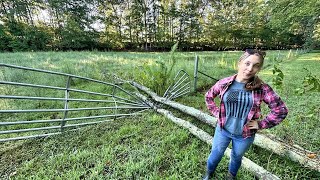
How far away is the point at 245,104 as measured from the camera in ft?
4.76

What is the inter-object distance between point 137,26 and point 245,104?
24.9m

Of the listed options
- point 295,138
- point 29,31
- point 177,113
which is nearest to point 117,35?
point 29,31

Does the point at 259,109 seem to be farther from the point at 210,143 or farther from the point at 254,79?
the point at 210,143

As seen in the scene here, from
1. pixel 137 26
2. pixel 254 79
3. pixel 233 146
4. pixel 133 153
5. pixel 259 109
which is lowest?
pixel 133 153

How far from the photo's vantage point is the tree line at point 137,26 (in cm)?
1803

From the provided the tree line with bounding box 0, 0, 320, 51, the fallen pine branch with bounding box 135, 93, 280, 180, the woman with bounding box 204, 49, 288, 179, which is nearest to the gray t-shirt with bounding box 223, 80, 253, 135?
the woman with bounding box 204, 49, 288, 179

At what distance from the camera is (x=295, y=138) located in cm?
256

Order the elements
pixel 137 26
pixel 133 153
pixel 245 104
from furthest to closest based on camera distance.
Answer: pixel 137 26, pixel 133 153, pixel 245 104

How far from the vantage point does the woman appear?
1.38 metres

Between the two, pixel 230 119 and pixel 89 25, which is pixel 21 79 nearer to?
pixel 230 119

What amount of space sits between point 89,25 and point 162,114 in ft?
72.8

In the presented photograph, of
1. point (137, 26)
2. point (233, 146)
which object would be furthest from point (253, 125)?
point (137, 26)

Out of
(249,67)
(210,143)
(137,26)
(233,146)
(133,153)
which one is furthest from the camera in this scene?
(137,26)

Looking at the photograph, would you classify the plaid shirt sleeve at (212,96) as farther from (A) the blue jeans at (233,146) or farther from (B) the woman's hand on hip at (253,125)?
(B) the woman's hand on hip at (253,125)
